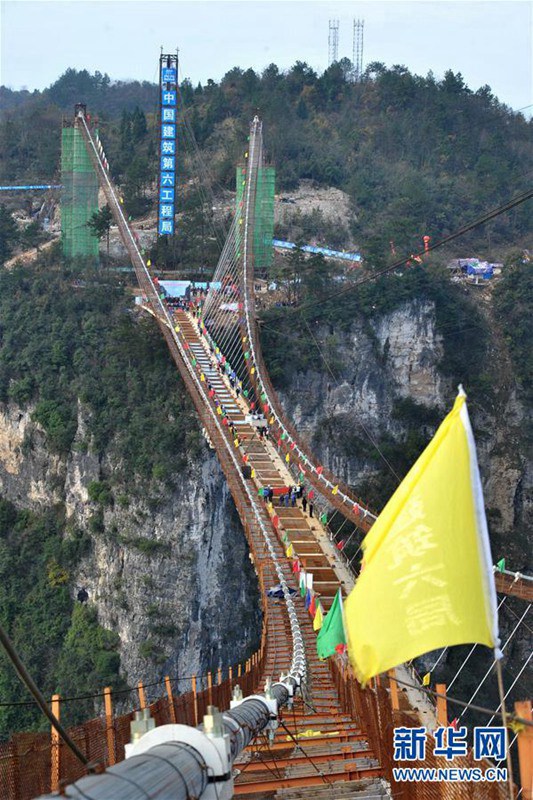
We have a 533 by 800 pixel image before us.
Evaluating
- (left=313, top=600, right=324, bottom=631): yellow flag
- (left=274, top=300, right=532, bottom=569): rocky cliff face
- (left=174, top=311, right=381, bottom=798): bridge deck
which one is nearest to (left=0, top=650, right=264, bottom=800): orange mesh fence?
(left=174, top=311, right=381, bottom=798): bridge deck

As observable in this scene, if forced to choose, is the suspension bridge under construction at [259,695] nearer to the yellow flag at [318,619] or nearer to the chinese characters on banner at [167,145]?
the yellow flag at [318,619]

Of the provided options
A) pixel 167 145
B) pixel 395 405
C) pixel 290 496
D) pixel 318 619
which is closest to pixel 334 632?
pixel 318 619

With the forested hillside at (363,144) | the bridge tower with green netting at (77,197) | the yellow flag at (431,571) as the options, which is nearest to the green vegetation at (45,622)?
the bridge tower with green netting at (77,197)

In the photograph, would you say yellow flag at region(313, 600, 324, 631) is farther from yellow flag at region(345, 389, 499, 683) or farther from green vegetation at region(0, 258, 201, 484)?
green vegetation at region(0, 258, 201, 484)

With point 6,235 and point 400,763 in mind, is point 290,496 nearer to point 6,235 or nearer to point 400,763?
point 400,763

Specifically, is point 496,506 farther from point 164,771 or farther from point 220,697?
point 164,771

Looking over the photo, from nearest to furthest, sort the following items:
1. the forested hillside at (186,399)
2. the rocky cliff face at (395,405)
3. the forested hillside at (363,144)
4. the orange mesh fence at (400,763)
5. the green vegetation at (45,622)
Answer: the orange mesh fence at (400,763)
the green vegetation at (45,622)
the forested hillside at (186,399)
the rocky cliff face at (395,405)
the forested hillside at (363,144)

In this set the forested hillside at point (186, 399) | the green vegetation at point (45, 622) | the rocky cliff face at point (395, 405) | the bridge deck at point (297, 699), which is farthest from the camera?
the rocky cliff face at point (395, 405)
